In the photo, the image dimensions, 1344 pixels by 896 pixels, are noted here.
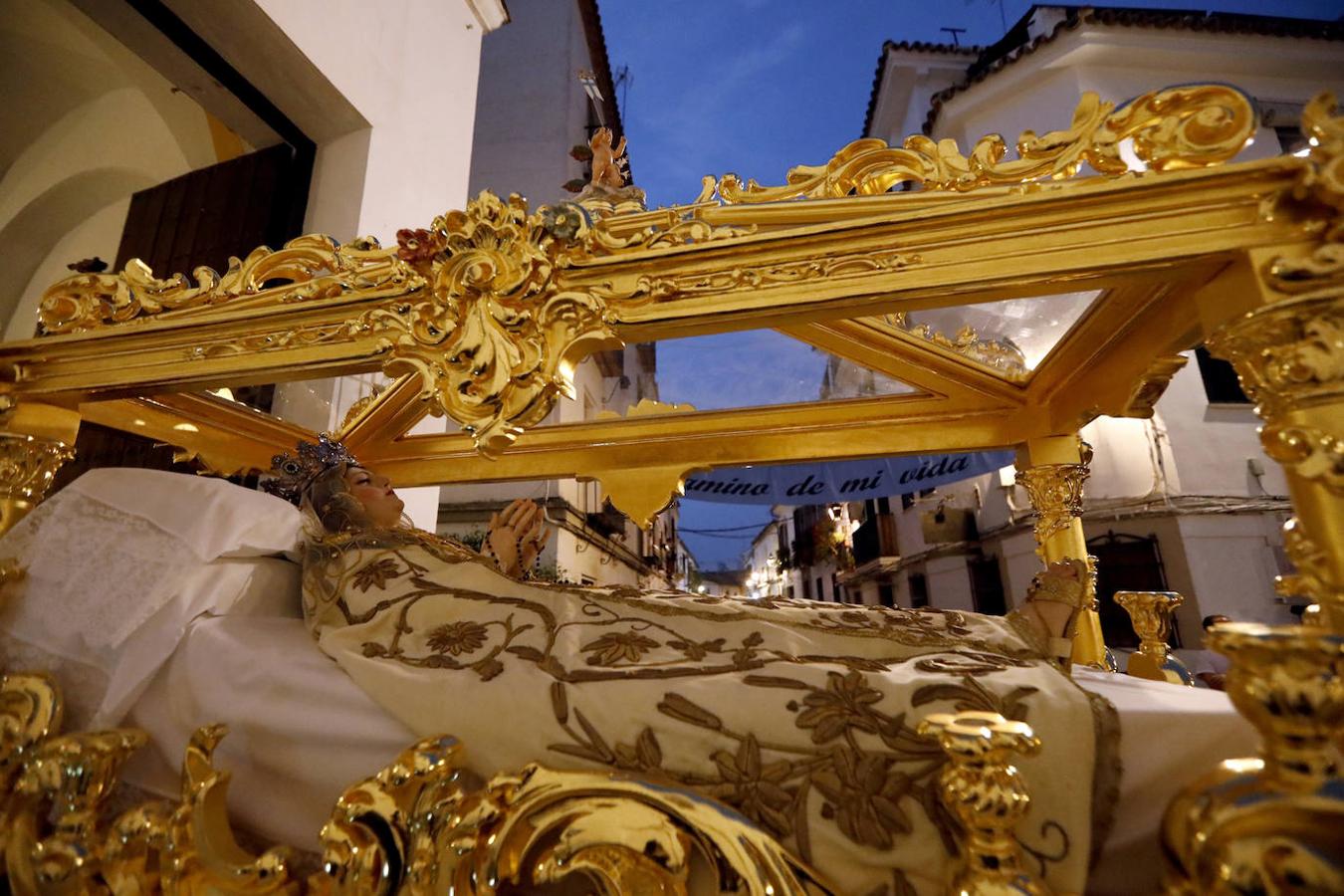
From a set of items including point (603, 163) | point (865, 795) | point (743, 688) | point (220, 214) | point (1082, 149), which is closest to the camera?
point (865, 795)

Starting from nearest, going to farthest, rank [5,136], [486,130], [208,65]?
[208,65], [5,136], [486,130]

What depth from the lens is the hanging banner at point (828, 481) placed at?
224 inches

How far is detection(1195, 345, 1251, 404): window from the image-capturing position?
7492mm

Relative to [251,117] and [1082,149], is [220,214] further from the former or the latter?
[1082,149]

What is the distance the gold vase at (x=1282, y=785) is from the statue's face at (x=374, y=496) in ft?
6.56

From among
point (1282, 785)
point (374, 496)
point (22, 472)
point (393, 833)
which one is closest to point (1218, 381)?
point (1282, 785)

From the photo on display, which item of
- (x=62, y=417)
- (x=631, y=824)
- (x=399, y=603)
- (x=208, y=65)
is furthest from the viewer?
(x=208, y=65)

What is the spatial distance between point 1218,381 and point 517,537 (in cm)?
915

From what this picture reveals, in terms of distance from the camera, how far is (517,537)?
6.74 ft

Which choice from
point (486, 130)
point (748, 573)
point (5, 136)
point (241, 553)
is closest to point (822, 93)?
point (748, 573)

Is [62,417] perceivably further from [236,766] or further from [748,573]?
[748,573]

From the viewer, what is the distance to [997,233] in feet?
3.82

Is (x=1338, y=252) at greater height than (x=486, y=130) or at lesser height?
lesser

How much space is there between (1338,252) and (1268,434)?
12.1 inches
